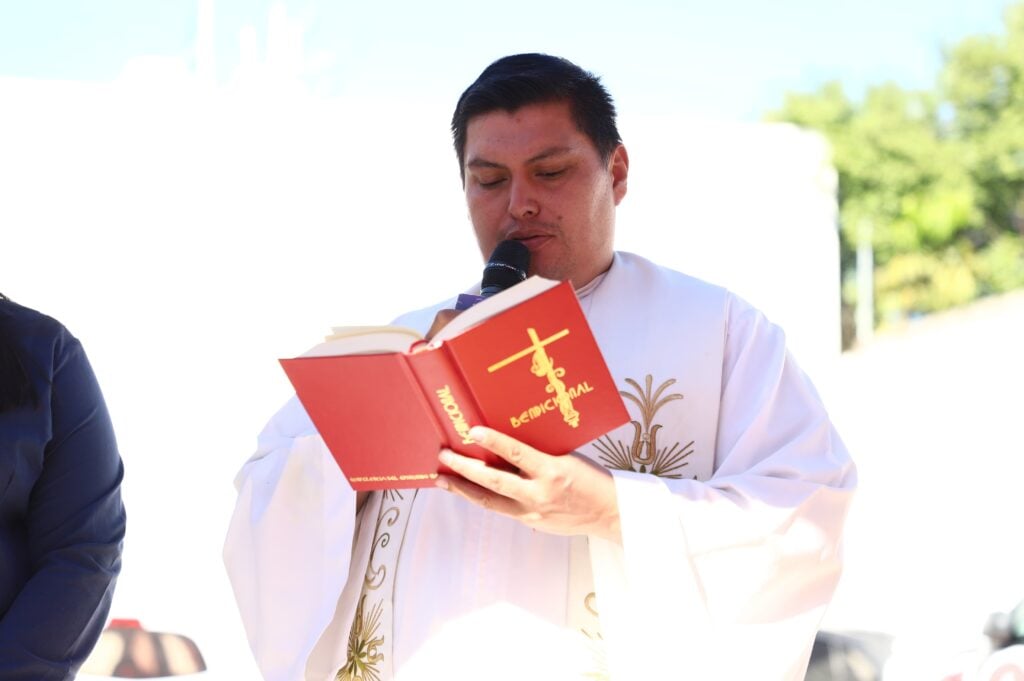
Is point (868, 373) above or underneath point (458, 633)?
underneath

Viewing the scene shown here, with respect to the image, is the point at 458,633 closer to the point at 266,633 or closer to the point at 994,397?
the point at 266,633

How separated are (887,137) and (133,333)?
26503mm

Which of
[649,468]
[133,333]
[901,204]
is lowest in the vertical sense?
[901,204]

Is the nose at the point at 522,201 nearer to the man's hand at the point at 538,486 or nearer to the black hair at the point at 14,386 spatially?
the man's hand at the point at 538,486

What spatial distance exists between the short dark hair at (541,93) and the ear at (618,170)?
0.02 meters

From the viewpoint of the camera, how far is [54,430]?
7.30 ft

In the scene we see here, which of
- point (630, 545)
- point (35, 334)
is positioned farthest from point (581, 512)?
point (35, 334)

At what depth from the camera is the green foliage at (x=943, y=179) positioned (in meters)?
29.7

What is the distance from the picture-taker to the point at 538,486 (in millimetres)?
1791

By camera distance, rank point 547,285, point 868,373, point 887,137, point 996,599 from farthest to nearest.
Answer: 1. point 887,137
2. point 868,373
3. point 996,599
4. point 547,285

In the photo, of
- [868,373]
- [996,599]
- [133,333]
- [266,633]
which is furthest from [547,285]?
[868,373]

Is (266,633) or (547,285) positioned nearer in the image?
(547,285)

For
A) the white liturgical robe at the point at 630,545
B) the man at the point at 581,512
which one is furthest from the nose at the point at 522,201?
the white liturgical robe at the point at 630,545

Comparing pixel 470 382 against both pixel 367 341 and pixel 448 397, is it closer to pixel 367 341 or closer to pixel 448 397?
pixel 448 397
